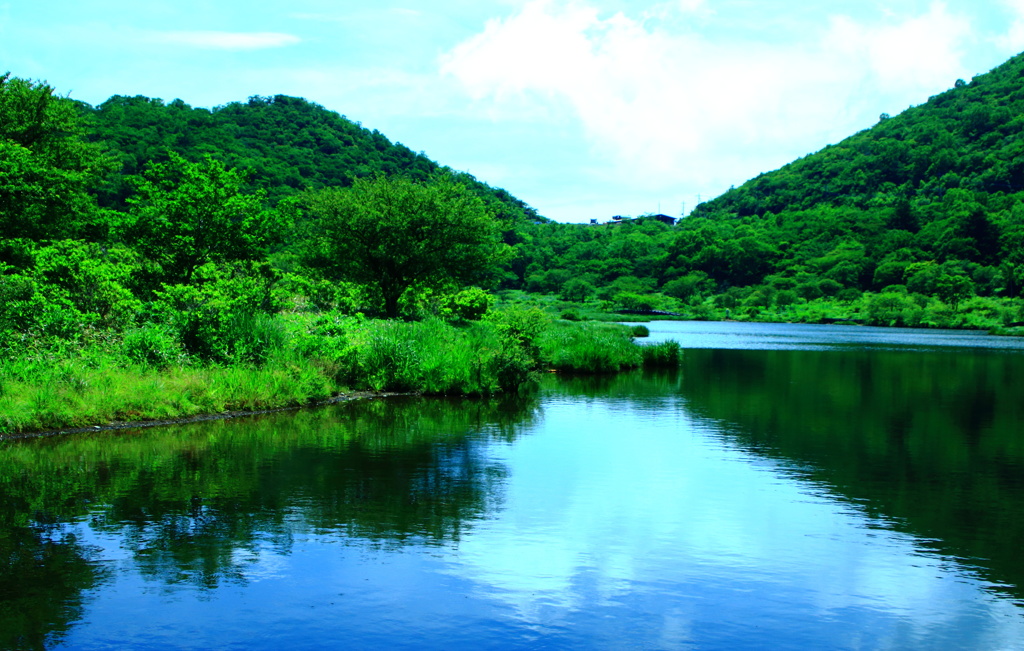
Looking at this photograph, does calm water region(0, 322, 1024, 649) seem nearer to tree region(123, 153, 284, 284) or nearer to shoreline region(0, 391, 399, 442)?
shoreline region(0, 391, 399, 442)

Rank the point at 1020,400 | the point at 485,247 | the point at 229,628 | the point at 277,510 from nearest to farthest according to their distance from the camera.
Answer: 1. the point at 229,628
2. the point at 277,510
3. the point at 1020,400
4. the point at 485,247

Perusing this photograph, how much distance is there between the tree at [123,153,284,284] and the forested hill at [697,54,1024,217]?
147360 millimetres

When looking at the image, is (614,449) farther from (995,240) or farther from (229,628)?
(995,240)

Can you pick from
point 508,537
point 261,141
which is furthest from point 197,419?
point 261,141

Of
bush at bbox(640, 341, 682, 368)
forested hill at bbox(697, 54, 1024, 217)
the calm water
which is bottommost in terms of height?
the calm water

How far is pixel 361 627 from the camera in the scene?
7.73m

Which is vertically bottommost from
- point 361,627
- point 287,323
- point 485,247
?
point 361,627

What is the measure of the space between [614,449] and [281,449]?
22.1ft

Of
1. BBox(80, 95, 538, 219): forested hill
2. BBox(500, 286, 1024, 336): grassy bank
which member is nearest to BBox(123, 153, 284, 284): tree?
BBox(80, 95, 538, 219): forested hill

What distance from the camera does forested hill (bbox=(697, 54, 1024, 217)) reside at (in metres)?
143

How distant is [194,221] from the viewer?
23641mm

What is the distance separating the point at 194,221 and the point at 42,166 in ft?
23.1

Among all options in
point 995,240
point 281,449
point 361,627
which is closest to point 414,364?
point 281,449

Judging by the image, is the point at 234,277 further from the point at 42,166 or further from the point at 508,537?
the point at 508,537
